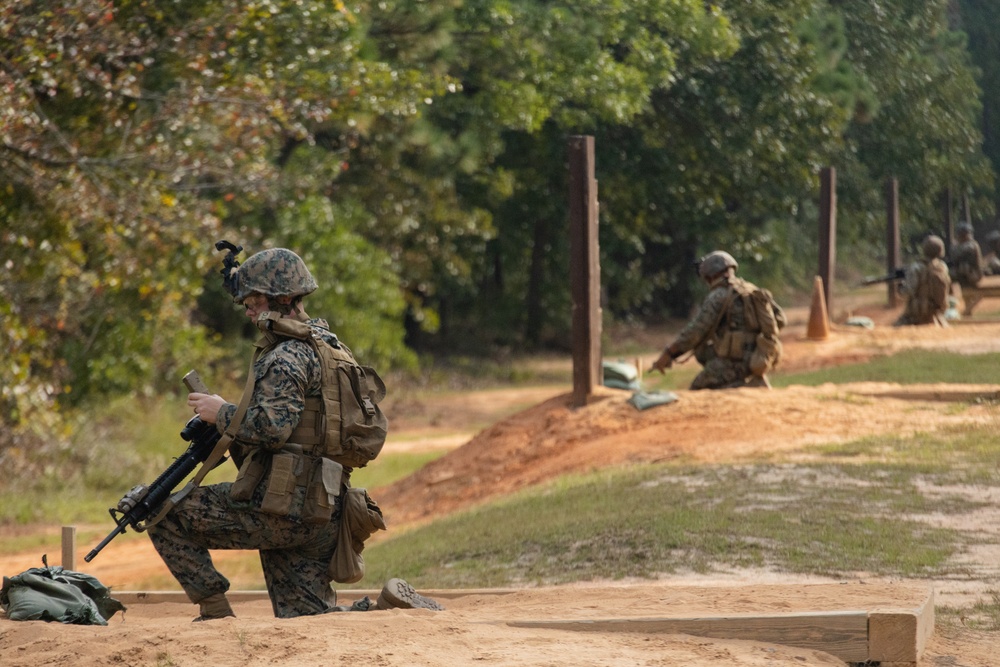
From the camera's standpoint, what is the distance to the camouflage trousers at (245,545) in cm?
644

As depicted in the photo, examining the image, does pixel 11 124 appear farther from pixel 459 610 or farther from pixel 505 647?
pixel 505 647

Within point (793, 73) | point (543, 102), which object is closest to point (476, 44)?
point (543, 102)

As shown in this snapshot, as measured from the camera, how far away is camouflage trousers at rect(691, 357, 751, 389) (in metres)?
14.3

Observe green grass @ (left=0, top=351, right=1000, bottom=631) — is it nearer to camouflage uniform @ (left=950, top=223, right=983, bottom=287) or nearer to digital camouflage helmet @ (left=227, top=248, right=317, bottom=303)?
digital camouflage helmet @ (left=227, top=248, right=317, bottom=303)

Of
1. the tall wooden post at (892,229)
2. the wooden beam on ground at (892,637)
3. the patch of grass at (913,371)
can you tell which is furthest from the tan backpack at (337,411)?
the tall wooden post at (892,229)

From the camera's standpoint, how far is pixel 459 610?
264 inches

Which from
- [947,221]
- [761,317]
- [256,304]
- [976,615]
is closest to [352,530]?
[256,304]

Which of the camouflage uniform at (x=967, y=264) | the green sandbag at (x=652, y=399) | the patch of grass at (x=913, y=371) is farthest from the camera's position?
the camouflage uniform at (x=967, y=264)

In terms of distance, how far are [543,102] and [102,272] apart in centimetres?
1001

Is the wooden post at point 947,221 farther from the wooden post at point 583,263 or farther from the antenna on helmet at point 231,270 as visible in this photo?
the antenna on helmet at point 231,270

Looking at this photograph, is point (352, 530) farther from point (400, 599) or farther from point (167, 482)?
point (167, 482)

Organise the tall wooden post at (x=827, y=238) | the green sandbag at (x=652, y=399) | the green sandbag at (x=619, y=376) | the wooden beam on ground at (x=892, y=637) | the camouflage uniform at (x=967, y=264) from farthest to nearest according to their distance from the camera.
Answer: the tall wooden post at (x=827, y=238) → the camouflage uniform at (x=967, y=264) → the green sandbag at (x=619, y=376) → the green sandbag at (x=652, y=399) → the wooden beam on ground at (x=892, y=637)

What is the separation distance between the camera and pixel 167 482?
641 cm

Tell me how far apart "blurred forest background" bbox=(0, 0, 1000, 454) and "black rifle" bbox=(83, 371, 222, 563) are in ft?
23.8
